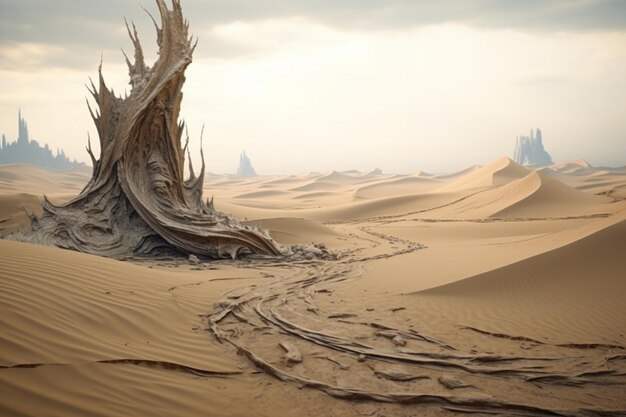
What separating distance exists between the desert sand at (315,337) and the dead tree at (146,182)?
1.23 meters

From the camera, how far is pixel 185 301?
512 centimetres

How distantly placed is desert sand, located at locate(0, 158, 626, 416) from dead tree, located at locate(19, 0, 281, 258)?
1.23 metres

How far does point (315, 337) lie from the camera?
418 centimetres

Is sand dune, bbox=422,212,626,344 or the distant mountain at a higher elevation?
the distant mountain

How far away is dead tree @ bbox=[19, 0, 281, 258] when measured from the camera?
8812mm

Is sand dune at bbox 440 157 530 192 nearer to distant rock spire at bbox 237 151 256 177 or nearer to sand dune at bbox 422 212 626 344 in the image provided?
sand dune at bbox 422 212 626 344

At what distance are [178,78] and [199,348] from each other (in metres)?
6.85

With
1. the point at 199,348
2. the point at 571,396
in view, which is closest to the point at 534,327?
the point at 571,396

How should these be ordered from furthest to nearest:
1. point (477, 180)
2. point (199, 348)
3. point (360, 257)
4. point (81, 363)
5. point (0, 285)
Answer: point (477, 180) < point (360, 257) < point (199, 348) < point (0, 285) < point (81, 363)

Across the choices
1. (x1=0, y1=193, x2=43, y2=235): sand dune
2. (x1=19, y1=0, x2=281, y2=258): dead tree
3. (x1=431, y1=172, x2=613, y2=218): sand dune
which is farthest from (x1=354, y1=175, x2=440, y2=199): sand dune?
(x1=19, y1=0, x2=281, y2=258): dead tree

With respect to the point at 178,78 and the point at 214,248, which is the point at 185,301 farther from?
the point at 178,78

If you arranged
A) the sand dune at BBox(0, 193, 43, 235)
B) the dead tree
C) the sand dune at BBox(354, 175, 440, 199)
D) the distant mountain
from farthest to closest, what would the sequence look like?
the distant mountain < the sand dune at BBox(354, 175, 440, 199) < the sand dune at BBox(0, 193, 43, 235) < the dead tree

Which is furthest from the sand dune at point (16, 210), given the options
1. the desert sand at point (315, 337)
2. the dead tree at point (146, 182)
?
the desert sand at point (315, 337)

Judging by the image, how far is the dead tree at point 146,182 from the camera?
8.81 metres
